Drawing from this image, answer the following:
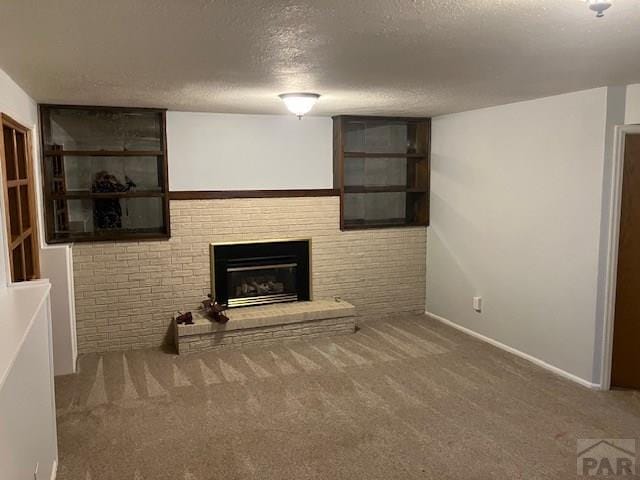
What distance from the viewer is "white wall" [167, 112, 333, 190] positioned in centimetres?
499

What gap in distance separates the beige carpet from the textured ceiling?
220 centimetres

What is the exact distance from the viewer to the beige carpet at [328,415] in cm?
288

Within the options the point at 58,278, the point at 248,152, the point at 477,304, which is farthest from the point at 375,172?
the point at 58,278

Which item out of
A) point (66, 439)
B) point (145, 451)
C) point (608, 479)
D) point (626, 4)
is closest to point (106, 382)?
point (66, 439)

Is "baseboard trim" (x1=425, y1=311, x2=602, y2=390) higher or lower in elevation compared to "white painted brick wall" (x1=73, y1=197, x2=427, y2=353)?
lower

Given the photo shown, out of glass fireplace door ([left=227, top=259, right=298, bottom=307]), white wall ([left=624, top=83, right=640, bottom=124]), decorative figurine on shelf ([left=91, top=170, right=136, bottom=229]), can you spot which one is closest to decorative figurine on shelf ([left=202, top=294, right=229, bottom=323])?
glass fireplace door ([left=227, top=259, right=298, bottom=307])

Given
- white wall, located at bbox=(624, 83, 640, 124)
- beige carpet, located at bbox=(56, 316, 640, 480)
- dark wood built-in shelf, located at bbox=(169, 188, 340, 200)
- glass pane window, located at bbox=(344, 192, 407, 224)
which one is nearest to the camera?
beige carpet, located at bbox=(56, 316, 640, 480)

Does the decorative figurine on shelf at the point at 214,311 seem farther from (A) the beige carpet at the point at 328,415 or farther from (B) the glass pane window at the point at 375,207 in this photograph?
(B) the glass pane window at the point at 375,207

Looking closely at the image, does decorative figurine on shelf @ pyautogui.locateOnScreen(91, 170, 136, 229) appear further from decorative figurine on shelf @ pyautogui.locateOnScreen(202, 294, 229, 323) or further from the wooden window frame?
decorative figurine on shelf @ pyautogui.locateOnScreen(202, 294, 229, 323)

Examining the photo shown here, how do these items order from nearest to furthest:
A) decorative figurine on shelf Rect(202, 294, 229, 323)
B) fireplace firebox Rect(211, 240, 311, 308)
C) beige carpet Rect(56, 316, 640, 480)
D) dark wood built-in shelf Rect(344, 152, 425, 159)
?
beige carpet Rect(56, 316, 640, 480), decorative figurine on shelf Rect(202, 294, 229, 323), fireplace firebox Rect(211, 240, 311, 308), dark wood built-in shelf Rect(344, 152, 425, 159)

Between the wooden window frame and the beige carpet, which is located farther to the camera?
the wooden window frame

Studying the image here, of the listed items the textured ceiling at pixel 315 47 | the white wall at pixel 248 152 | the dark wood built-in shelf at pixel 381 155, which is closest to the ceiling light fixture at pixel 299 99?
the textured ceiling at pixel 315 47

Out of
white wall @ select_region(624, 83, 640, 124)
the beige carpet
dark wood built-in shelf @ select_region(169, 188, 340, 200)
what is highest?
white wall @ select_region(624, 83, 640, 124)

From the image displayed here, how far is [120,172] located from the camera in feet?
16.1
